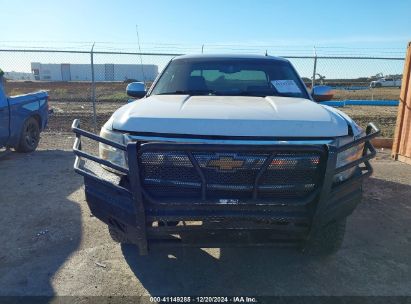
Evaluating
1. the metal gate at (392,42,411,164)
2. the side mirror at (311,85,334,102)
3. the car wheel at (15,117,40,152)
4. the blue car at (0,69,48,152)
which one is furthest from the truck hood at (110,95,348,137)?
the car wheel at (15,117,40,152)

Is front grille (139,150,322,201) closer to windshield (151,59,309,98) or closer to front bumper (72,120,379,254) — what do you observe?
front bumper (72,120,379,254)

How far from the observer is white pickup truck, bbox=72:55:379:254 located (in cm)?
253

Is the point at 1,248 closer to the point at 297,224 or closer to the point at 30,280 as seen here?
the point at 30,280

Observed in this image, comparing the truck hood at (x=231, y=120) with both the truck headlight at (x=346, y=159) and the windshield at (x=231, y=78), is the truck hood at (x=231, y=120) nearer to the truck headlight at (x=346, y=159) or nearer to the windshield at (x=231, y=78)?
the truck headlight at (x=346, y=159)

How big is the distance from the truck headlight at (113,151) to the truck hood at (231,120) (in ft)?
0.19

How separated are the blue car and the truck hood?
480 cm

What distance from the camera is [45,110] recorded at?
8.40m

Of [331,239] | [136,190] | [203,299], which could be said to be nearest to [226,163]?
[136,190]

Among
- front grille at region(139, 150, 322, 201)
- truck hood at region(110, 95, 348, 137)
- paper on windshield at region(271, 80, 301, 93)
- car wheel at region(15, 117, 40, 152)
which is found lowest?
car wheel at region(15, 117, 40, 152)

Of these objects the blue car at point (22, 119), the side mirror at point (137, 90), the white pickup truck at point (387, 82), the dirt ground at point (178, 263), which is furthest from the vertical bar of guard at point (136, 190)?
the white pickup truck at point (387, 82)

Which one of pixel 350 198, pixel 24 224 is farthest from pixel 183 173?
pixel 24 224

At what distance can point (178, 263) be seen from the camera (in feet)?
11.3

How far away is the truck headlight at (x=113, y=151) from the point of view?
2.71 meters

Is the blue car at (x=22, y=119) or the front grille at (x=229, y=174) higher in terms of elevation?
the front grille at (x=229, y=174)
